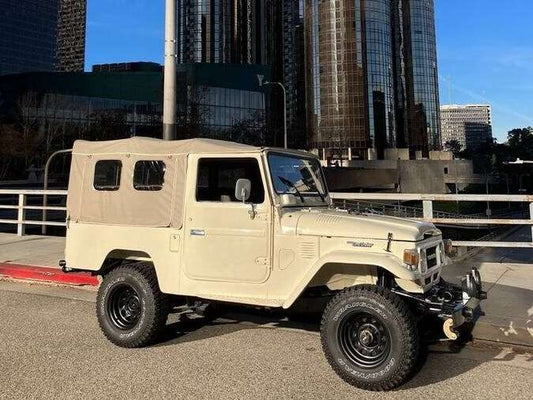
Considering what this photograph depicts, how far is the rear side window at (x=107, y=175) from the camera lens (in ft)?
Answer: 19.6

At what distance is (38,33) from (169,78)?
98.1 meters

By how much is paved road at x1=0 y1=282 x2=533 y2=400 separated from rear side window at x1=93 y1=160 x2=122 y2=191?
1.84 meters

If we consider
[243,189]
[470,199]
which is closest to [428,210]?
[470,199]

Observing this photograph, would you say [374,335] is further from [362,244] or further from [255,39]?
[255,39]

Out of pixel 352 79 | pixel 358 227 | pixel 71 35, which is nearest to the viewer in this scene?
pixel 358 227

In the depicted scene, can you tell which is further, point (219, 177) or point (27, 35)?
point (27, 35)

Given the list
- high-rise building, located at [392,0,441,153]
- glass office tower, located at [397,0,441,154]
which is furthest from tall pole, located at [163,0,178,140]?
glass office tower, located at [397,0,441,154]

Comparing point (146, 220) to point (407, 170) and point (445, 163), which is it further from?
point (445, 163)

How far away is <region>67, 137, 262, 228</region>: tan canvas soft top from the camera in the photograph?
560 centimetres

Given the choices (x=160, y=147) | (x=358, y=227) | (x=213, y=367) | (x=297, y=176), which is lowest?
(x=213, y=367)

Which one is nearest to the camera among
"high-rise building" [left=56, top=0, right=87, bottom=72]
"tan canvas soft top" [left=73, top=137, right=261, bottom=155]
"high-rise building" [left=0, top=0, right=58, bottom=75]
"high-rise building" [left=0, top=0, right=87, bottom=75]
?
"tan canvas soft top" [left=73, top=137, right=261, bottom=155]

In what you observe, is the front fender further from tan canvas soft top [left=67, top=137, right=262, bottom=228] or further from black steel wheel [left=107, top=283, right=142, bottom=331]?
black steel wheel [left=107, top=283, right=142, bottom=331]

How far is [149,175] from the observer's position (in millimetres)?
5828

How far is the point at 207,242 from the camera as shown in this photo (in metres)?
5.41
